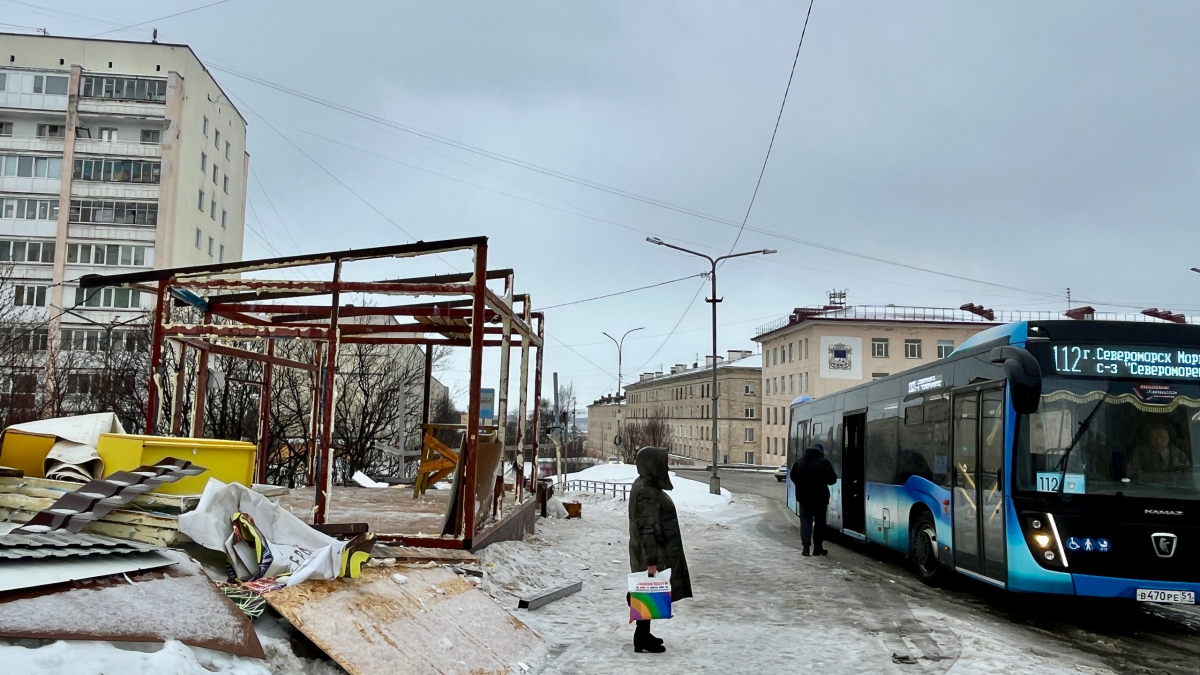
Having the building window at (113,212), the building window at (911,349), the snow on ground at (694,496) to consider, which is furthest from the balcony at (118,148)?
the building window at (911,349)

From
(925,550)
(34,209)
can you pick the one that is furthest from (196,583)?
(34,209)

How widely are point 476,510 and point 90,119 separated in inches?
2010

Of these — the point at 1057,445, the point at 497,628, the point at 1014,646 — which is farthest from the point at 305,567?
the point at 1057,445

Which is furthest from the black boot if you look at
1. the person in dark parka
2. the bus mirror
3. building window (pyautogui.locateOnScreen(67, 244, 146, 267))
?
building window (pyautogui.locateOnScreen(67, 244, 146, 267))

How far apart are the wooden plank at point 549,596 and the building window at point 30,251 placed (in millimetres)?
50140

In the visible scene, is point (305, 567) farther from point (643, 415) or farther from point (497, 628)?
point (643, 415)

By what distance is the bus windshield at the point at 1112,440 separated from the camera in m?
8.08

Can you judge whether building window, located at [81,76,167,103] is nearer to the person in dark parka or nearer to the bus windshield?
the person in dark parka

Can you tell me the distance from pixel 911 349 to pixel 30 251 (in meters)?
61.3

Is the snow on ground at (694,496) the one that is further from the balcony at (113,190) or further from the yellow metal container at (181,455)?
the balcony at (113,190)

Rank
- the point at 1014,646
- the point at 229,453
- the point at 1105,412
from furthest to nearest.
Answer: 1. the point at 1105,412
2. the point at 229,453
3. the point at 1014,646

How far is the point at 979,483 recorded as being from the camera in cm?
915

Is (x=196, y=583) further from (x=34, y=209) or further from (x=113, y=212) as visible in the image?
(x=34, y=209)

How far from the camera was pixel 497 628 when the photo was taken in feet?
21.8
